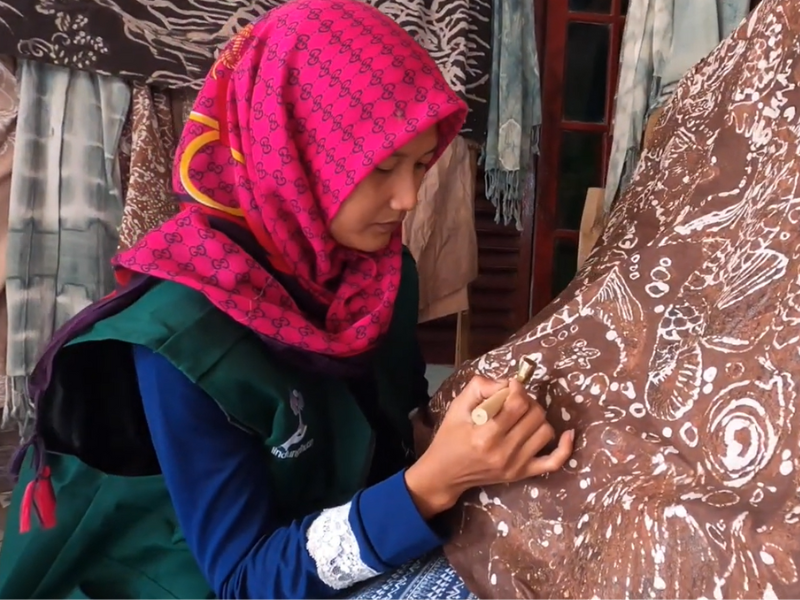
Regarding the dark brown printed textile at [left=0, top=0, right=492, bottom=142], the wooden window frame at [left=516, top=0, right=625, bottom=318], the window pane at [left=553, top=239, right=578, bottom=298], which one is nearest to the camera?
the dark brown printed textile at [left=0, top=0, right=492, bottom=142]

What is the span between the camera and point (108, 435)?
82 cm

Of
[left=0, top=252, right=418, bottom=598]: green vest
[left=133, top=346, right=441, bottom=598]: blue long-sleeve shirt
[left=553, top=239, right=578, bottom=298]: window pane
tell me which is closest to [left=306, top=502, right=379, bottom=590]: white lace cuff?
[left=133, top=346, right=441, bottom=598]: blue long-sleeve shirt

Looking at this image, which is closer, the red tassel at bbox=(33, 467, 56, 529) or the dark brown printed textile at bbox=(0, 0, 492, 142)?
the red tassel at bbox=(33, 467, 56, 529)

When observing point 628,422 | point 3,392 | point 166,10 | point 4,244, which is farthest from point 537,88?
point 3,392

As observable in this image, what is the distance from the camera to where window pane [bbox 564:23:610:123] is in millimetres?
1630

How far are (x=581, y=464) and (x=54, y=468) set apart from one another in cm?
59

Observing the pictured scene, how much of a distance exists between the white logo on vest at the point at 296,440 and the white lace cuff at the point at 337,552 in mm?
98

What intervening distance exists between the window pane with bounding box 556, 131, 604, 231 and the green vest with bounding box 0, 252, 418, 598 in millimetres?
1028

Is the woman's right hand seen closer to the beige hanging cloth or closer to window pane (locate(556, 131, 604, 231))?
the beige hanging cloth

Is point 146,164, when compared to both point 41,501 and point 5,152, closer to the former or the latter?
point 5,152

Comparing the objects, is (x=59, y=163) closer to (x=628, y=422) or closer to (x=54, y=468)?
(x=54, y=468)

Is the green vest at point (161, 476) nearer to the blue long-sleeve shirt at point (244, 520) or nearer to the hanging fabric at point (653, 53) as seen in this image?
the blue long-sleeve shirt at point (244, 520)

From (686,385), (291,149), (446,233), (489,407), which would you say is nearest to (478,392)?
(489,407)

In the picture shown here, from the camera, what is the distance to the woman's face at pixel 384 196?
81 cm
